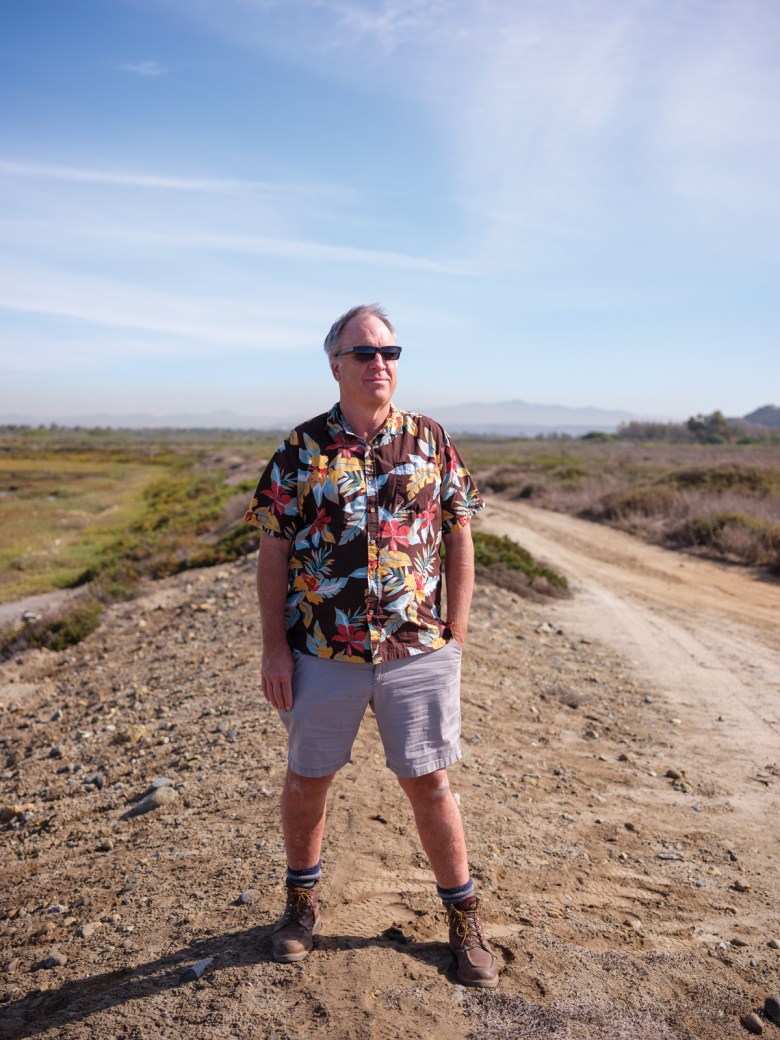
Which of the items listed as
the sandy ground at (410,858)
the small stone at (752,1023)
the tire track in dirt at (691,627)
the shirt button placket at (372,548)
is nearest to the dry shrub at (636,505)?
the tire track in dirt at (691,627)

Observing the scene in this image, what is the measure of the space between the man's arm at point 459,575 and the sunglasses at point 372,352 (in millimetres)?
627

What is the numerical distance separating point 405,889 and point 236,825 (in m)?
1.12

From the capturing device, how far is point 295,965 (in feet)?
9.32

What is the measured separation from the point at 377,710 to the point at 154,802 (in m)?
2.63

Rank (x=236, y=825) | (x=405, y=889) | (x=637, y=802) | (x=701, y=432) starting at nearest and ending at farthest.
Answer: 1. (x=405, y=889)
2. (x=236, y=825)
3. (x=637, y=802)
4. (x=701, y=432)

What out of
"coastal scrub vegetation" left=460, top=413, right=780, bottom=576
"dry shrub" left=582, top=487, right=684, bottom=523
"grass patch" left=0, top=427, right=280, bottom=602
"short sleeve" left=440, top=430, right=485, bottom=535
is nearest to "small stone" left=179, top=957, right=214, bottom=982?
"short sleeve" left=440, top=430, right=485, bottom=535

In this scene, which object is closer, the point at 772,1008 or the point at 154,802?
the point at 772,1008

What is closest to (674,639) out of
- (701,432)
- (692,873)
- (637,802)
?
(637,802)

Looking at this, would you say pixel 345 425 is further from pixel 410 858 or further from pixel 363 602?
pixel 410 858

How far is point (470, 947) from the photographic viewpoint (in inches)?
111

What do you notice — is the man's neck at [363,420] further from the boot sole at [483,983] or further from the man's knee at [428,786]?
the boot sole at [483,983]

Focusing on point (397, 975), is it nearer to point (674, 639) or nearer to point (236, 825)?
point (236, 825)

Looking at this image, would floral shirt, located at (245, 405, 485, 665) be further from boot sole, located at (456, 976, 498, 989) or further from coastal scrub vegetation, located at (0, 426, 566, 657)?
coastal scrub vegetation, located at (0, 426, 566, 657)

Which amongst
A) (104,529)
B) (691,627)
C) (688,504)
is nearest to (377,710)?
(691,627)
